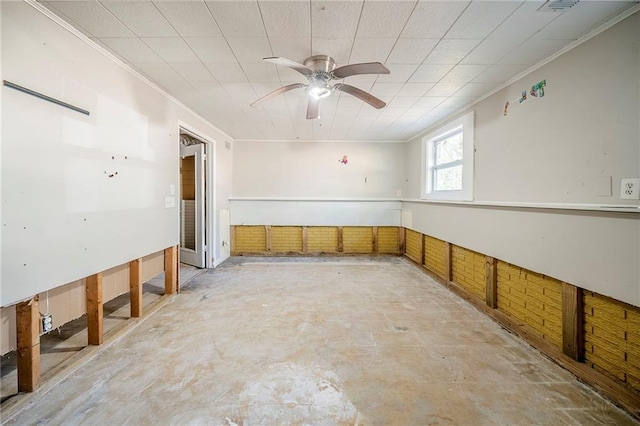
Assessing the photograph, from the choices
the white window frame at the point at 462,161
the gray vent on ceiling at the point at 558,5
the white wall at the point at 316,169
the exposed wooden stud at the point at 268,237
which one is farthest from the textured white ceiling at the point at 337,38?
the exposed wooden stud at the point at 268,237

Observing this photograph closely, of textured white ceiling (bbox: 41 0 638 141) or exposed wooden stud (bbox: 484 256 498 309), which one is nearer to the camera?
textured white ceiling (bbox: 41 0 638 141)

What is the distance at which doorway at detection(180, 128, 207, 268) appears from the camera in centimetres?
424

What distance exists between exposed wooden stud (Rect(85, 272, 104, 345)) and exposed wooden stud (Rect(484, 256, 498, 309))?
3.79m

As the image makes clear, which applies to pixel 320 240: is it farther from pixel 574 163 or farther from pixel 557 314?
pixel 574 163

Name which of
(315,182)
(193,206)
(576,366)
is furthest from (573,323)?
(193,206)

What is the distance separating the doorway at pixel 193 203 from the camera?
13.9ft

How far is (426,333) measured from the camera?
7.64 ft

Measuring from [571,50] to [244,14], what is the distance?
2481mm

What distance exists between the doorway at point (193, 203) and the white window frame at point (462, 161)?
3.91 m

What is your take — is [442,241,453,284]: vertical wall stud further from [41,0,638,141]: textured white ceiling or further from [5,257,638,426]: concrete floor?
[41,0,638,141]: textured white ceiling

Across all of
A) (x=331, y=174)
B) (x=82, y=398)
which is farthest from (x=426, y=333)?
(x=331, y=174)

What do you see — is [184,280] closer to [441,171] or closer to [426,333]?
[426,333]

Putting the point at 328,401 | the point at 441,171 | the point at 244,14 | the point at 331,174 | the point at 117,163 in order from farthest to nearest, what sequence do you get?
the point at 331,174 < the point at 441,171 < the point at 117,163 < the point at 244,14 < the point at 328,401

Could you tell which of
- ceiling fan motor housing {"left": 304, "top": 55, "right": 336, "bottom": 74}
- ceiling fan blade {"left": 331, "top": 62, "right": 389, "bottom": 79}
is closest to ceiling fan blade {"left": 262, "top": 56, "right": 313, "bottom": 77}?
ceiling fan motor housing {"left": 304, "top": 55, "right": 336, "bottom": 74}
